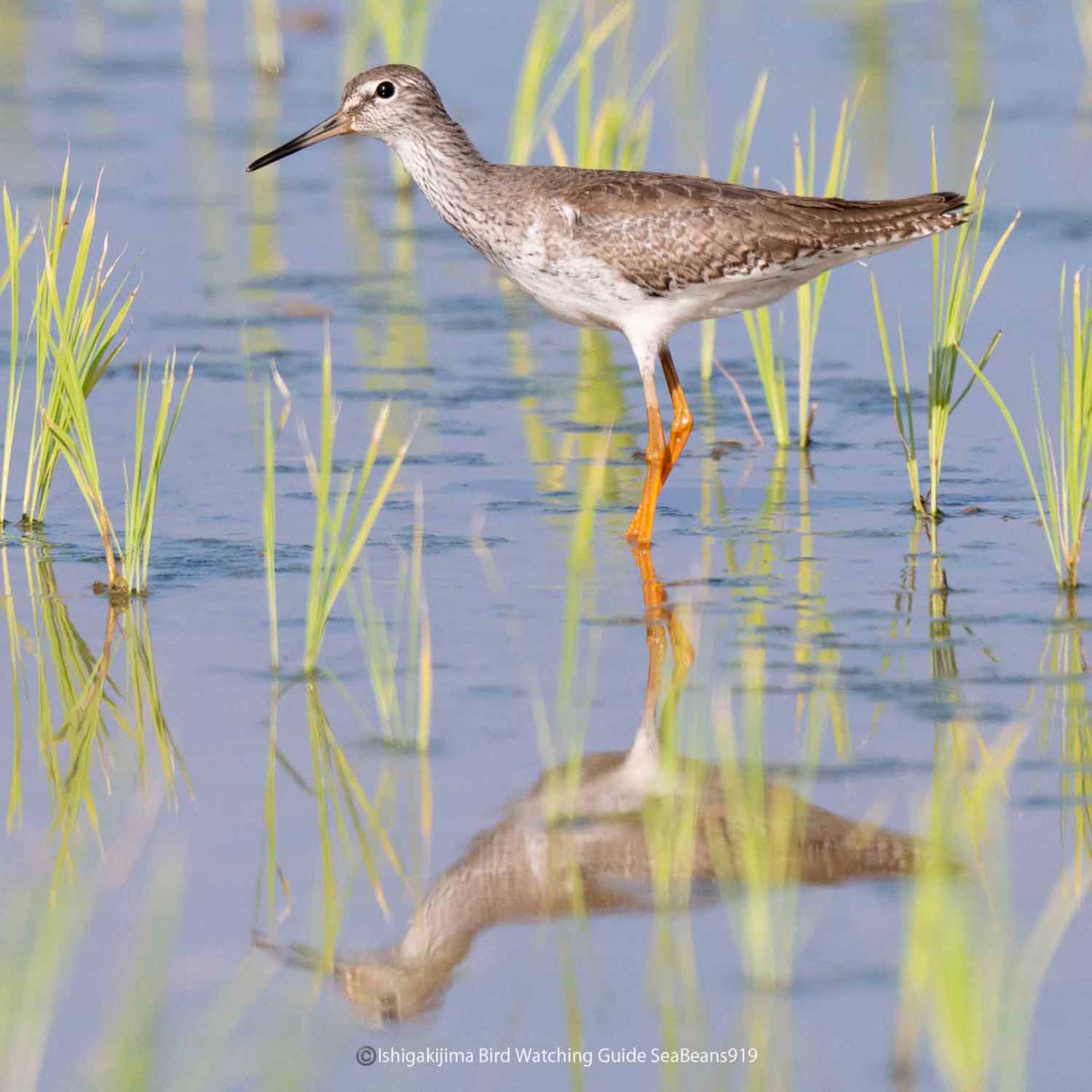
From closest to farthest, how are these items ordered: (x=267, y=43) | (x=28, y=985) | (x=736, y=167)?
(x=28, y=985) → (x=736, y=167) → (x=267, y=43)

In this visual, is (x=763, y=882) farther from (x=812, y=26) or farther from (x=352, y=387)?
(x=812, y=26)

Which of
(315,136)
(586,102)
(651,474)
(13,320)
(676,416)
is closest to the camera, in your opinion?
(13,320)

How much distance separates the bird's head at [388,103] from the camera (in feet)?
29.6

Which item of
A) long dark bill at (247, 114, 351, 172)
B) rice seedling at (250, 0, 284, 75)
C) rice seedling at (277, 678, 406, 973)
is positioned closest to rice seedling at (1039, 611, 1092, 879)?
rice seedling at (277, 678, 406, 973)

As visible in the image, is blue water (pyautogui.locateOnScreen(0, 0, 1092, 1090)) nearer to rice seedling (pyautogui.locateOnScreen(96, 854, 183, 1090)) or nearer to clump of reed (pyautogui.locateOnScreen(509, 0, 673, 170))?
rice seedling (pyautogui.locateOnScreen(96, 854, 183, 1090))

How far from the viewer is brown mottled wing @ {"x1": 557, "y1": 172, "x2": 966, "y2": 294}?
841cm

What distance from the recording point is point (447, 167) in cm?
883

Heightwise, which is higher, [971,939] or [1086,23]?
[1086,23]

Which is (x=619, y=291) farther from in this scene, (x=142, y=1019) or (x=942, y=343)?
(x=142, y=1019)

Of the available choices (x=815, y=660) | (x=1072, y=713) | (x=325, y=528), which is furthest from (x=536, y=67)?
(x=1072, y=713)

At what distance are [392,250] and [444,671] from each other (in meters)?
6.66

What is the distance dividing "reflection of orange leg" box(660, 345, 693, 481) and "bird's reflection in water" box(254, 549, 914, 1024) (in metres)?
2.98

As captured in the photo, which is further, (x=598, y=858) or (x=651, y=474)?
(x=651, y=474)

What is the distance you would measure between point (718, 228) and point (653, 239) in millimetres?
278
